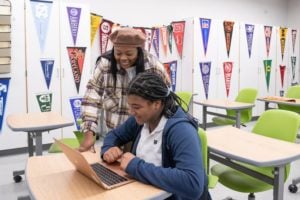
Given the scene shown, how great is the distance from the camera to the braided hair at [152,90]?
49.8 inches

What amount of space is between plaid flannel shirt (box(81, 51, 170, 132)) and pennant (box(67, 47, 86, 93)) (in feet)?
8.31

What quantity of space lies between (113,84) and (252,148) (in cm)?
90

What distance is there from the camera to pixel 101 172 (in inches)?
52.7

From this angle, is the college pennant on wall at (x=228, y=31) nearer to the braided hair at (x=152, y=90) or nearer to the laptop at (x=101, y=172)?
the braided hair at (x=152, y=90)

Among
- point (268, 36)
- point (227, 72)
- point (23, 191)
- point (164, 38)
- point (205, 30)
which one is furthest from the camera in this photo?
point (268, 36)

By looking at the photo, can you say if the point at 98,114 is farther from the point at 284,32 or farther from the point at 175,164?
the point at 284,32

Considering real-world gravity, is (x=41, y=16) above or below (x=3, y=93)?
above

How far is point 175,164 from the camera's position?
1208 mm

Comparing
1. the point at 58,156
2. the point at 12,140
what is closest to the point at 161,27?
the point at 12,140

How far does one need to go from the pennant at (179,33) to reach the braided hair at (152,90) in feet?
13.9

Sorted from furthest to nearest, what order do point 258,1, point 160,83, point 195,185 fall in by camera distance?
point 258,1 → point 160,83 → point 195,185

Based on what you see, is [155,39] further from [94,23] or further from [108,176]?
[108,176]

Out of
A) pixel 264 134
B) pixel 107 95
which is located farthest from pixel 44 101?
pixel 264 134

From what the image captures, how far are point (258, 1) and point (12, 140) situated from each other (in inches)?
237
